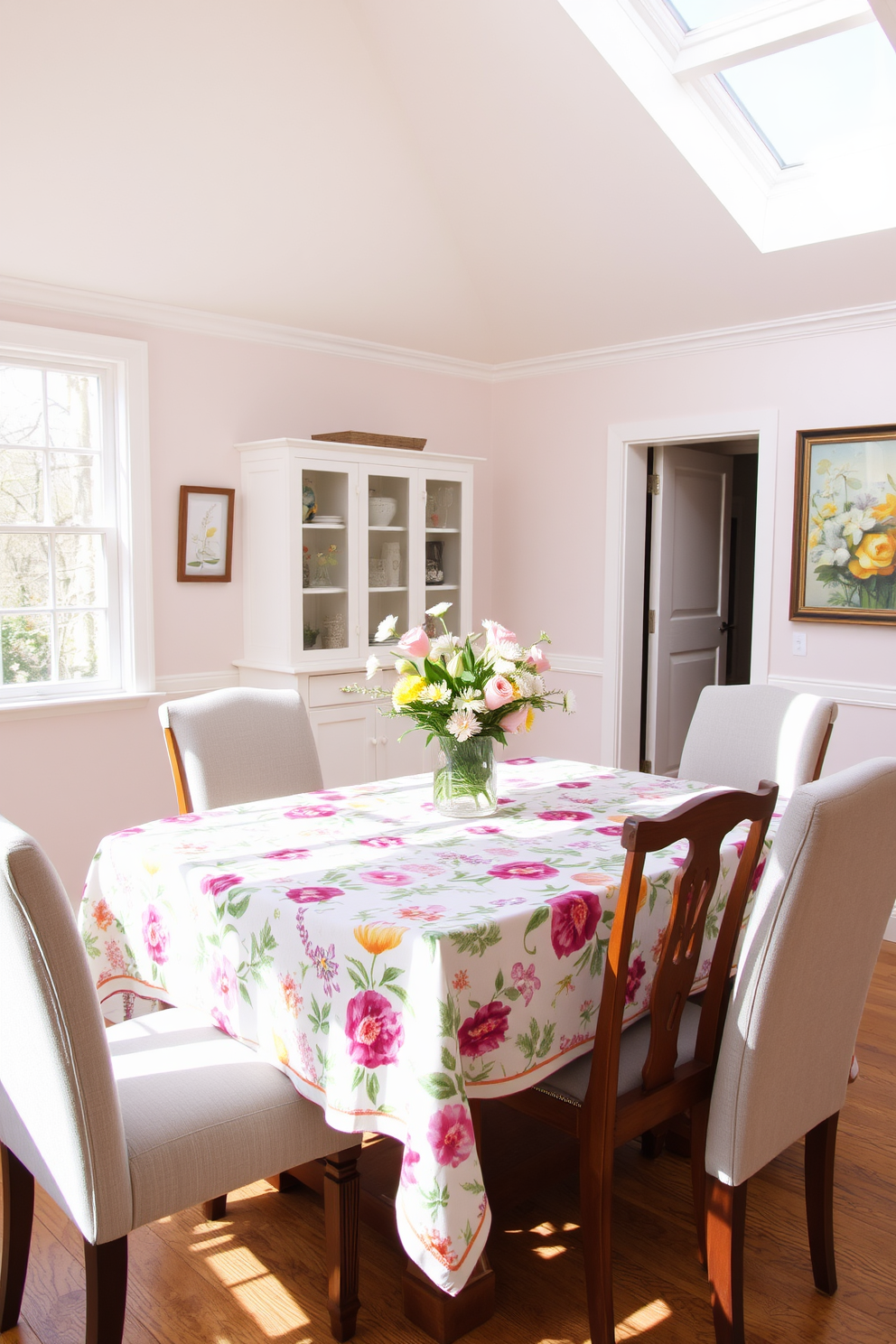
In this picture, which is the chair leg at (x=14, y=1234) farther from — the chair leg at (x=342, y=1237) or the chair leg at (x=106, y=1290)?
the chair leg at (x=342, y=1237)

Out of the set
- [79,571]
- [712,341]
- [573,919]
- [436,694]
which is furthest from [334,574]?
[573,919]

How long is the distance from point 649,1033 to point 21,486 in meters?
2.95

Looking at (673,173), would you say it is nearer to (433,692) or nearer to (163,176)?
(163,176)

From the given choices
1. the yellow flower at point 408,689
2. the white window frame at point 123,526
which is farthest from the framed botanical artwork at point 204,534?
the yellow flower at point 408,689

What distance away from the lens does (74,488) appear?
13.0ft

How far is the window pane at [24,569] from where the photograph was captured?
379cm

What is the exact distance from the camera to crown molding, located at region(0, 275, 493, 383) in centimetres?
369

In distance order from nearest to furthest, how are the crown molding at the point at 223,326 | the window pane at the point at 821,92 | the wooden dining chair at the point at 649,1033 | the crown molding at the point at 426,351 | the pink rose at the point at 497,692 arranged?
the wooden dining chair at the point at 649,1033 → the pink rose at the point at 497,692 → the window pane at the point at 821,92 → the crown molding at the point at 223,326 → the crown molding at the point at 426,351

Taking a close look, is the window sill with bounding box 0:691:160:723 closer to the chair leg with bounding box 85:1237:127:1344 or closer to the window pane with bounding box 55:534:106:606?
the window pane with bounding box 55:534:106:606

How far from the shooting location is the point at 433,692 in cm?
237

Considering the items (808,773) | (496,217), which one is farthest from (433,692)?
(496,217)

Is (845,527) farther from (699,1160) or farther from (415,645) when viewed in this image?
(699,1160)

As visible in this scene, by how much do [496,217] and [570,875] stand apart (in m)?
3.24

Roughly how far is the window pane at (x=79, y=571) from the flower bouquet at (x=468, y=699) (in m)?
1.92
